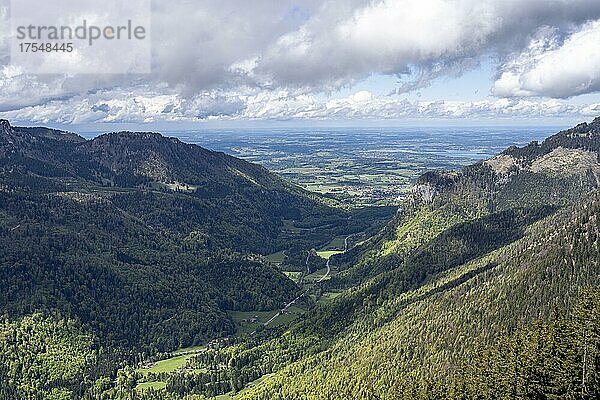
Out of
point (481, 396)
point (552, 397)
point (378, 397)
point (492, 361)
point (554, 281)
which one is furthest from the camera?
point (554, 281)

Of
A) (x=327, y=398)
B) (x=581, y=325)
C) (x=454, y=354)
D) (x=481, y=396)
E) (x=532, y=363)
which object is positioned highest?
(x=581, y=325)

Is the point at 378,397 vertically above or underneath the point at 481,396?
underneath

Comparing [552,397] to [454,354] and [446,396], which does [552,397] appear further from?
[454,354]

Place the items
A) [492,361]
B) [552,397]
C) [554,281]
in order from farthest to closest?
[554,281] → [492,361] → [552,397]

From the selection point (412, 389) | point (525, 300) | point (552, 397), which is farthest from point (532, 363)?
point (525, 300)

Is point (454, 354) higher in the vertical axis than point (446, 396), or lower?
lower

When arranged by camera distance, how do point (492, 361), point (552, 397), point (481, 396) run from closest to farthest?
point (552, 397), point (481, 396), point (492, 361)

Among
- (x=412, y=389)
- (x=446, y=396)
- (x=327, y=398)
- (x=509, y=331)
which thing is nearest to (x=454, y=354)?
(x=509, y=331)

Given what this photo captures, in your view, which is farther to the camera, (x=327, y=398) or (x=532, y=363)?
(x=327, y=398)

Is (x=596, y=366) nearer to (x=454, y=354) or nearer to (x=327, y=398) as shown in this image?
(x=454, y=354)
